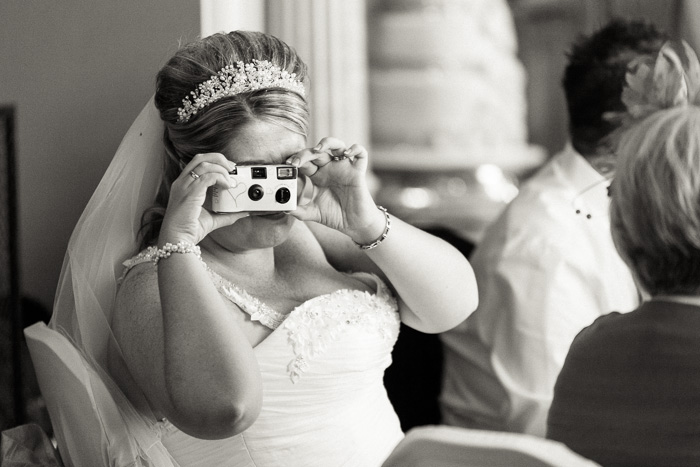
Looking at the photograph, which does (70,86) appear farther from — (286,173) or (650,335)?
(650,335)

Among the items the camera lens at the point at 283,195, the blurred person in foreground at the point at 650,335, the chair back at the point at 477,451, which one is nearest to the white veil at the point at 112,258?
the camera lens at the point at 283,195

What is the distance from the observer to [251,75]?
5.76ft

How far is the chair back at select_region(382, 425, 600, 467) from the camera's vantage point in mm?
1060

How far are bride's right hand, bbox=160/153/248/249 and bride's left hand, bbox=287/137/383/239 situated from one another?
0.63 ft

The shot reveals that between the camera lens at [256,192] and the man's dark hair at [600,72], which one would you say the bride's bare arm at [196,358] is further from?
the man's dark hair at [600,72]

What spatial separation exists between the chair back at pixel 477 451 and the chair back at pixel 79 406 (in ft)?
2.34

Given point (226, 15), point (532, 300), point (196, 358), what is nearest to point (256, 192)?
point (196, 358)

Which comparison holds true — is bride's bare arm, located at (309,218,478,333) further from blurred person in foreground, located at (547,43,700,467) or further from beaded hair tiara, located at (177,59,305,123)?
blurred person in foreground, located at (547,43,700,467)

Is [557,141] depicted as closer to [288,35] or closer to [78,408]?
[288,35]

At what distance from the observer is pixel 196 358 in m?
1.54

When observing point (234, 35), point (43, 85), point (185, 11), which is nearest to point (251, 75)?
point (234, 35)

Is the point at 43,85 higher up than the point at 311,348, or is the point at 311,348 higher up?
the point at 43,85

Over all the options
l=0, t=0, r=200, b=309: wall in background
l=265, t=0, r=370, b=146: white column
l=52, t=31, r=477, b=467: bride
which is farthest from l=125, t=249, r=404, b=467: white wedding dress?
l=265, t=0, r=370, b=146: white column

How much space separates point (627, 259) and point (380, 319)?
635mm
